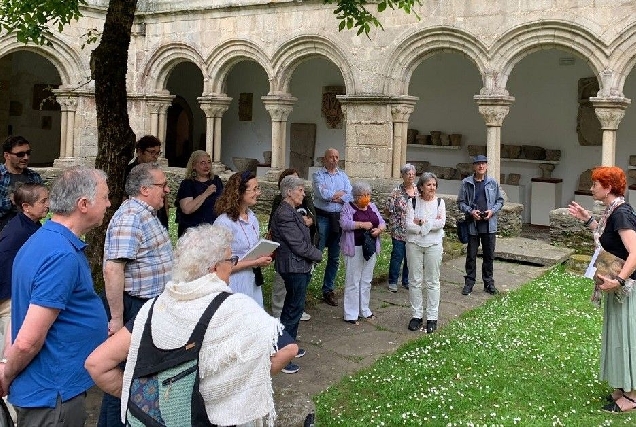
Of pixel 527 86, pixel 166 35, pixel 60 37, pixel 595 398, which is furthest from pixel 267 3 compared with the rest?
pixel 595 398

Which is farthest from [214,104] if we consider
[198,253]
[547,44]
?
[198,253]

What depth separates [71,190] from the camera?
8.15ft

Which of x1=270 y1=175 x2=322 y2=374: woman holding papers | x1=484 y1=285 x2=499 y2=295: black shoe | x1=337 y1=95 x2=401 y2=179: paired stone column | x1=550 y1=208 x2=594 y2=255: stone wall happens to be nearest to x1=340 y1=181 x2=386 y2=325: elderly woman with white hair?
x1=270 y1=175 x2=322 y2=374: woman holding papers

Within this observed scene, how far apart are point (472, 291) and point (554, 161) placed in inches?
244

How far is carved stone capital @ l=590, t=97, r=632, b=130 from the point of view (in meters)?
9.16

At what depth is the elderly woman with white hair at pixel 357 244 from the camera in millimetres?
5773

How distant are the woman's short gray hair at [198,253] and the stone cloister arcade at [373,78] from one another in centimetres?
827

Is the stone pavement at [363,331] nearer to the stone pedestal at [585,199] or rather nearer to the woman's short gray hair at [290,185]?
the woman's short gray hair at [290,185]

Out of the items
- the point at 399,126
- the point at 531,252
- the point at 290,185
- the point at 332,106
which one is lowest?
the point at 531,252

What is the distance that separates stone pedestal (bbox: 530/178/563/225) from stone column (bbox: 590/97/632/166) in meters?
2.84

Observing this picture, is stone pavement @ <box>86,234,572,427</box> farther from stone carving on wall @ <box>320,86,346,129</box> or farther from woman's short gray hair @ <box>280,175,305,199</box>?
stone carving on wall @ <box>320,86,346,129</box>

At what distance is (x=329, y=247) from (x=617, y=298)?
3516 mm

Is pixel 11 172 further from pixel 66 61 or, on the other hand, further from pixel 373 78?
pixel 66 61

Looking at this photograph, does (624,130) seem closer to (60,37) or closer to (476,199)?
(476,199)
